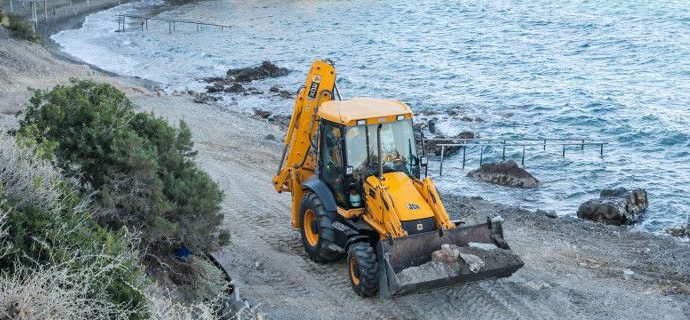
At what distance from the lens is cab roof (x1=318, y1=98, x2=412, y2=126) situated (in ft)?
43.7

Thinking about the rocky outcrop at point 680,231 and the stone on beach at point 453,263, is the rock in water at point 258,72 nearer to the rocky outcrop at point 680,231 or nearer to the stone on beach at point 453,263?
the rocky outcrop at point 680,231

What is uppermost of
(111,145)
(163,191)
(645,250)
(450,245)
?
(111,145)

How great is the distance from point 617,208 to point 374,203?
9067 mm

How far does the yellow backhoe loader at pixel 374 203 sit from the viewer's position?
493 inches

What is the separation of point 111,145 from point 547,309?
7.07 metres

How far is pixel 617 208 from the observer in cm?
2006

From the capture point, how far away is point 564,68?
4028 cm

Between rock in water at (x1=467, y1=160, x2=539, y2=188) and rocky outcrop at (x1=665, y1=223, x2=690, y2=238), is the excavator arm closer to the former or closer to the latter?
rocky outcrop at (x1=665, y1=223, x2=690, y2=238)

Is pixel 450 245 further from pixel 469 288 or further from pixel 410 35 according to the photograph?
pixel 410 35

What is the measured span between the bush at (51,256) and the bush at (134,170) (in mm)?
2006

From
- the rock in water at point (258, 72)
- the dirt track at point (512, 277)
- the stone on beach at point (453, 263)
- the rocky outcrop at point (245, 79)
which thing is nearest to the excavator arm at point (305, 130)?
the dirt track at point (512, 277)

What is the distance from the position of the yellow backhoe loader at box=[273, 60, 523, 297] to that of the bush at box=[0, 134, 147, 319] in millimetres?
4452

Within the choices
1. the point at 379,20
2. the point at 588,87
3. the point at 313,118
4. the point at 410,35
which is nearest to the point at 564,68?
the point at 588,87

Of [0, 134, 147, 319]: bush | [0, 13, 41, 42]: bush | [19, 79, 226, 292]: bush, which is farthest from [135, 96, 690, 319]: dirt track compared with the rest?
[0, 13, 41, 42]: bush
